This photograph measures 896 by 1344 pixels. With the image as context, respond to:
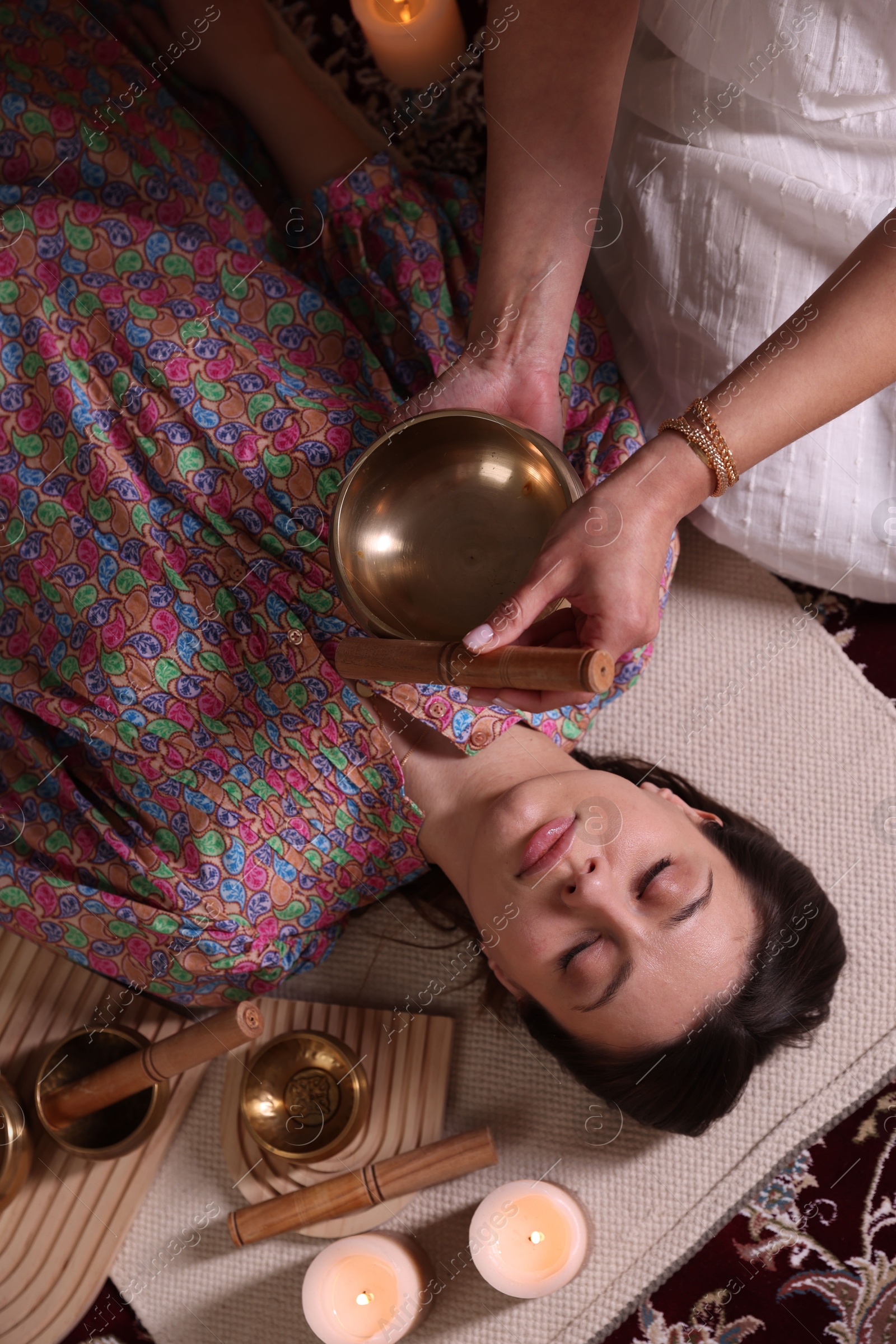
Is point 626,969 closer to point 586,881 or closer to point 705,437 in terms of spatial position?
point 586,881

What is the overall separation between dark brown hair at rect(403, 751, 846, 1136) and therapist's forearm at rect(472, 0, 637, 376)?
0.65 meters

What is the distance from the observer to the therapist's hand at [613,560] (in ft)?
2.99

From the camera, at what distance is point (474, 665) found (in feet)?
2.82

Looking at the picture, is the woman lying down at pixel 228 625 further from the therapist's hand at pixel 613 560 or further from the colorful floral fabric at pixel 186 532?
the therapist's hand at pixel 613 560

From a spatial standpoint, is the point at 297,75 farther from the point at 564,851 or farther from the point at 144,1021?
the point at 144,1021

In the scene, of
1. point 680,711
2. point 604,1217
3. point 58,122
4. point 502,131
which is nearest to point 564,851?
point 680,711

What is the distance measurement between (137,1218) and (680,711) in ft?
3.36

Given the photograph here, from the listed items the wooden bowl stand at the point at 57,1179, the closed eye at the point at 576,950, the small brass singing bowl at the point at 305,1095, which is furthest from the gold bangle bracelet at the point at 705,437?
the wooden bowl stand at the point at 57,1179

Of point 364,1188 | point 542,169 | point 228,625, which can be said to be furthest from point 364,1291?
point 542,169

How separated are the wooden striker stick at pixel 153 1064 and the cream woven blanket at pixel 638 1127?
17cm

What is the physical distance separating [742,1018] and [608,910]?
24cm

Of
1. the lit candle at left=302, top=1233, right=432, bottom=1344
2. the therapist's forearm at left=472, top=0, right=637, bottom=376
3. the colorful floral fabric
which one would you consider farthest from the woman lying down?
the lit candle at left=302, top=1233, right=432, bottom=1344

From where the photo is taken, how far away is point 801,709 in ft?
4.62

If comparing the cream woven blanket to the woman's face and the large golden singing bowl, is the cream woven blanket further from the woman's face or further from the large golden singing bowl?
the large golden singing bowl
